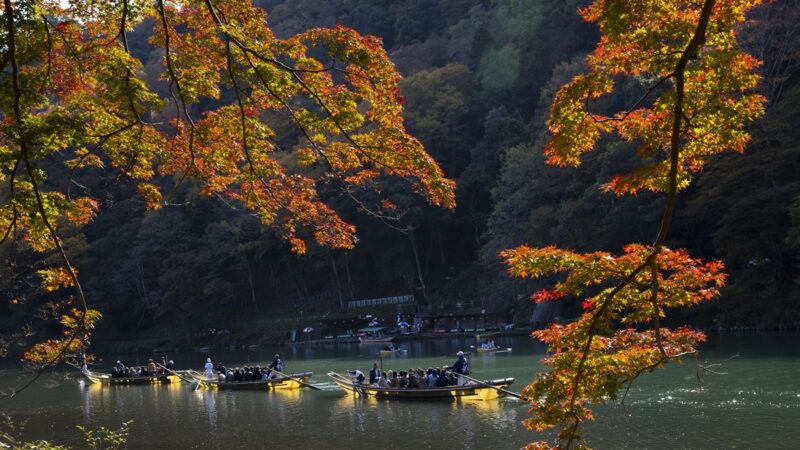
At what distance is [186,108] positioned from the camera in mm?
6957

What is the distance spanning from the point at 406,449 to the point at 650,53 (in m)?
9.57

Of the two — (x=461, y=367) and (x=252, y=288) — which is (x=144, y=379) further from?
(x=252, y=288)

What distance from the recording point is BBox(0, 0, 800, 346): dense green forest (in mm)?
25734

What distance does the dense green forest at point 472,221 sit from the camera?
1013 inches

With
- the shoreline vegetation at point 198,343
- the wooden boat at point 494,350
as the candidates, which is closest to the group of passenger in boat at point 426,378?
the wooden boat at point 494,350

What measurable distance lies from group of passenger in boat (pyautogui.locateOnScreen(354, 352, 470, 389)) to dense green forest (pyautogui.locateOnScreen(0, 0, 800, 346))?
466 inches

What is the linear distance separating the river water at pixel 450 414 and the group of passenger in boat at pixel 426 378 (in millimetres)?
675

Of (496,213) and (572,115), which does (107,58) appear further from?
(496,213)

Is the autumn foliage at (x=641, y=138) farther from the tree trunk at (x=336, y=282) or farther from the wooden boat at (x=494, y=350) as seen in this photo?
the tree trunk at (x=336, y=282)

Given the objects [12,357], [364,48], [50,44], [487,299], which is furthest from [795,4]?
[12,357]

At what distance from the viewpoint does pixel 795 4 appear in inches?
1180

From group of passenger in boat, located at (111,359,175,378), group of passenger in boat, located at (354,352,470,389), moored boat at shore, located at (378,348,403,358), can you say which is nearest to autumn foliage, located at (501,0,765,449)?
group of passenger in boat, located at (354,352,470,389)

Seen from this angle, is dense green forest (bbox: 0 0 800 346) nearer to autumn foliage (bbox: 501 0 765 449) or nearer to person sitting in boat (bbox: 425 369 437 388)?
person sitting in boat (bbox: 425 369 437 388)

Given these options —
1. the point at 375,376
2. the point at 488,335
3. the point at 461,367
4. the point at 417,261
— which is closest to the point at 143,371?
the point at 375,376
